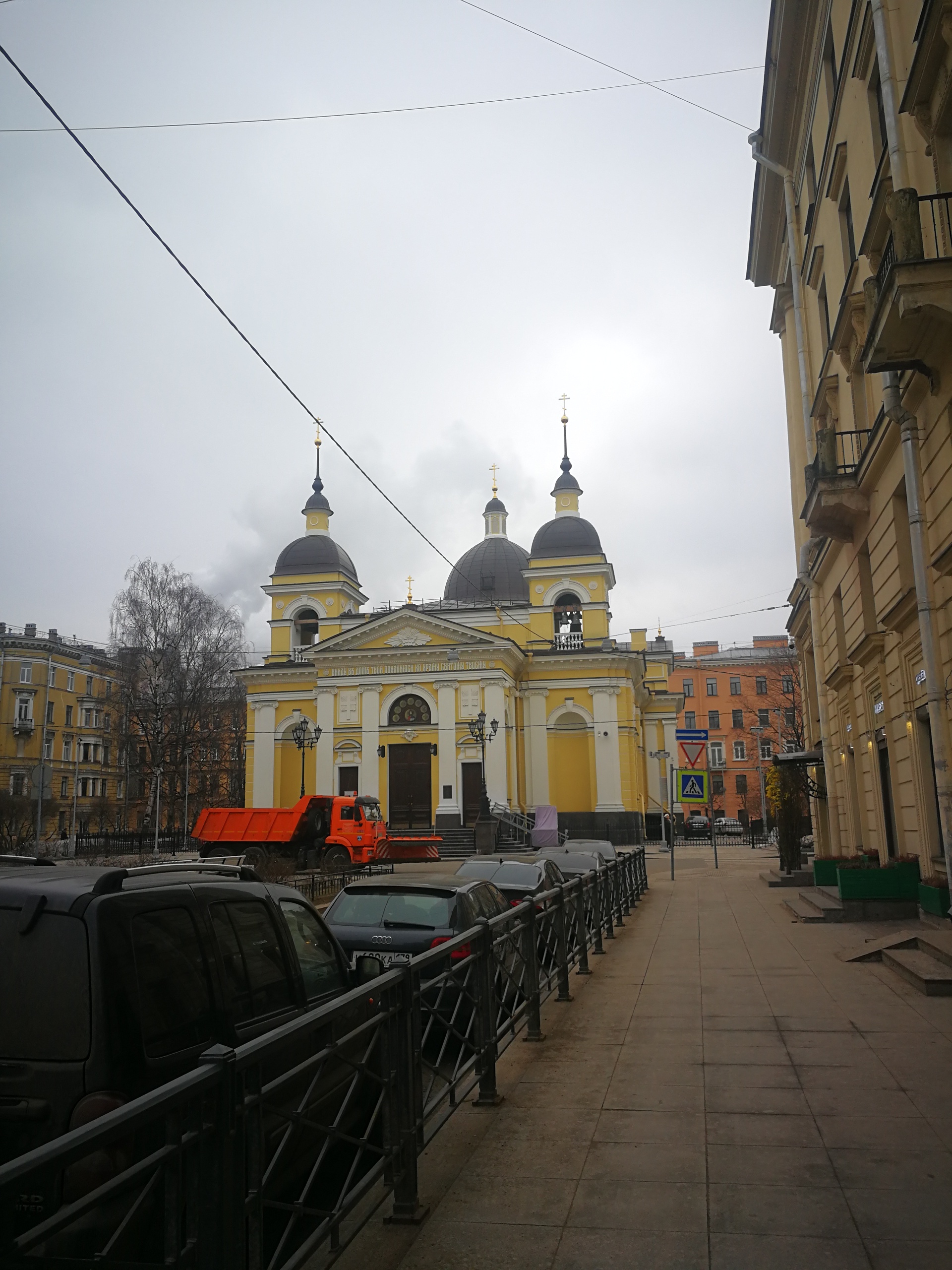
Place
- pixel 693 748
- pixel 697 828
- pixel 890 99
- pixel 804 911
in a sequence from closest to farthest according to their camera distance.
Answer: pixel 890 99 < pixel 804 911 < pixel 693 748 < pixel 697 828

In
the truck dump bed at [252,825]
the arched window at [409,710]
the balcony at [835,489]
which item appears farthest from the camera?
the arched window at [409,710]

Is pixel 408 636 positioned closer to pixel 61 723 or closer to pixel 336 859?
pixel 336 859

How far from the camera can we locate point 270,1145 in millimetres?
3625

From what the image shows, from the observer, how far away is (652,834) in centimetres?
5244

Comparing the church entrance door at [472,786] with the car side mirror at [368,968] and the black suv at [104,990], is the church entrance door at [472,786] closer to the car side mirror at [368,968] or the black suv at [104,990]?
the car side mirror at [368,968]

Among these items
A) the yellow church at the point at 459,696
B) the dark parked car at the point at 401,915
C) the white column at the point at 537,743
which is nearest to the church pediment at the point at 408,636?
the yellow church at the point at 459,696

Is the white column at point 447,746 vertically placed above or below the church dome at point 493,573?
below

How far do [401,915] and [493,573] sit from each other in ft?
155

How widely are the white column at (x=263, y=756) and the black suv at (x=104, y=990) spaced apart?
44.3 m

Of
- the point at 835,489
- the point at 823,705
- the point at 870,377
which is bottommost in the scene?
the point at 823,705

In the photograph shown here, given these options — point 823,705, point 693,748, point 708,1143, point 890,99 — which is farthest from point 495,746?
point 708,1143

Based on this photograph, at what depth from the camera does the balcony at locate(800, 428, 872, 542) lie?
14.8 meters

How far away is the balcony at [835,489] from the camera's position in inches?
583

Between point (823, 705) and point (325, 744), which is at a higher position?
point (325, 744)
